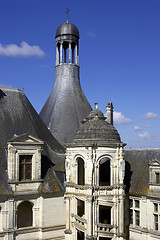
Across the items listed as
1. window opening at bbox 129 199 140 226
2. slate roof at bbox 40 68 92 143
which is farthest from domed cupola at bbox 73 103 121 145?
slate roof at bbox 40 68 92 143

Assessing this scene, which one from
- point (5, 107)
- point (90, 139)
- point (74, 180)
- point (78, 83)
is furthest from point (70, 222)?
point (78, 83)

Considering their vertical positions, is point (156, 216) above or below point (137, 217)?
above

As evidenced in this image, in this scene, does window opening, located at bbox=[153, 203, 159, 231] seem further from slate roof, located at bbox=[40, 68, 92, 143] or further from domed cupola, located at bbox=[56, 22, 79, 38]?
domed cupola, located at bbox=[56, 22, 79, 38]

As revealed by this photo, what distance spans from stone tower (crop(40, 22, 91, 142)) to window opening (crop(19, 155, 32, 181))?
8976 mm

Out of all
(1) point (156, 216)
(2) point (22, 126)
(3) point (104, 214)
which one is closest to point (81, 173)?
(3) point (104, 214)

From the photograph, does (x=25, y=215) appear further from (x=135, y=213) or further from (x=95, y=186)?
(x=135, y=213)

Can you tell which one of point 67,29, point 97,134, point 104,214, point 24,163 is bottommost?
point 104,214

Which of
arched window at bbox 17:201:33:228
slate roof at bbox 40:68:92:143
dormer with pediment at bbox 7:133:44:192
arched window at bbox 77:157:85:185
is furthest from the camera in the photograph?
slate roof at bbox 40:68:92:143

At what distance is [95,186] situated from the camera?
2425 centimetres

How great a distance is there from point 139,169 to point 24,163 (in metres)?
9.81

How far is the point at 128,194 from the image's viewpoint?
2705cm

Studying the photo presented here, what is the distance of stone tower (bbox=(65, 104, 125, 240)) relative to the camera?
24125 mm

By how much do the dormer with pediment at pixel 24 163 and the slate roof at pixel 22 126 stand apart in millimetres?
1028

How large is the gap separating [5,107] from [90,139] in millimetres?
Result: 9046
